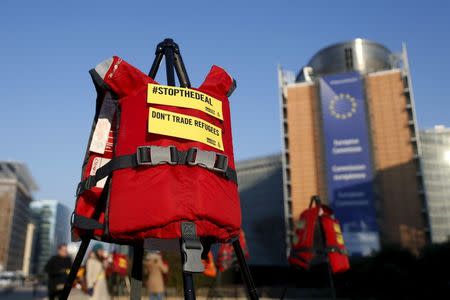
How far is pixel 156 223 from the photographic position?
2.00 metres

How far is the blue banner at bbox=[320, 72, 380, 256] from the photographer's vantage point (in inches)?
1606

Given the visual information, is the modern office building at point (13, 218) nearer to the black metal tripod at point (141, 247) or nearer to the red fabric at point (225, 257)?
the red fabric at point (225, 257)

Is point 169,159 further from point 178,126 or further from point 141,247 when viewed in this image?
point 141,247

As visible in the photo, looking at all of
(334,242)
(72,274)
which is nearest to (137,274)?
(72,274)

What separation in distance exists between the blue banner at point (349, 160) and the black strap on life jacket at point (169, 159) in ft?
132

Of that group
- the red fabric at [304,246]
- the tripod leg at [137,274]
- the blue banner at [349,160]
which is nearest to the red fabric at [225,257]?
the red fabric at [304,246]

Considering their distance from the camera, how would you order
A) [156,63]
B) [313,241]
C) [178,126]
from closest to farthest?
[178,126] → [156,63] → [313,241]

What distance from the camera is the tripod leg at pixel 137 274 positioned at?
2.76 m

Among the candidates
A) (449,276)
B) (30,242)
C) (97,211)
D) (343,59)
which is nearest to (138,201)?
(97,211)

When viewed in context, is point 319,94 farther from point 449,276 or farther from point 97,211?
point 97,211

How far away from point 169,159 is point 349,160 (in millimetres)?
43544

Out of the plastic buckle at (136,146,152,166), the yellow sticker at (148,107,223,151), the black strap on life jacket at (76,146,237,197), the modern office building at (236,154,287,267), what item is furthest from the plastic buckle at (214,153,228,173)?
the modern office building at (236,154,287,267)

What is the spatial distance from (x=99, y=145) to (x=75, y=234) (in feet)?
1.79

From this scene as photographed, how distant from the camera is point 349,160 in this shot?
143 feet
